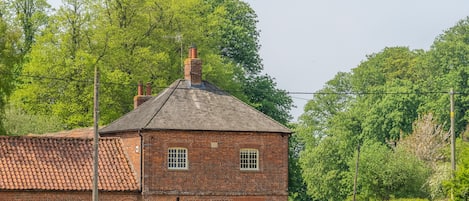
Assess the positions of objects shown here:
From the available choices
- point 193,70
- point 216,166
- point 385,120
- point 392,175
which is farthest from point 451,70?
point 216,166

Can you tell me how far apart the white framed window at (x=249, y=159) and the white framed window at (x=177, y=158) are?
2.56 m

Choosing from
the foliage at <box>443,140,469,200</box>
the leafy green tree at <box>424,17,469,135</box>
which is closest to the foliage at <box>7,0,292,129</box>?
the leafy green tree at <box>424,17,469,135</box>

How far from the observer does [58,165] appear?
49.8m

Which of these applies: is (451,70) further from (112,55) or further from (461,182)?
(461,182)

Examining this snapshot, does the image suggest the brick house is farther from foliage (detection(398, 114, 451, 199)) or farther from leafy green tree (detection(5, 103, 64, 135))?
foliage (detection(398, 114, 451, 199))

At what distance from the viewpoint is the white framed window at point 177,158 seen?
51938 mm

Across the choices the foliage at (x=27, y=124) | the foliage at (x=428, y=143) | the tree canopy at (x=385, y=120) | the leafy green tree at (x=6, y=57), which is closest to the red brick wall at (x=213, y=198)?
the leafy green tree at (x=6, y=57)

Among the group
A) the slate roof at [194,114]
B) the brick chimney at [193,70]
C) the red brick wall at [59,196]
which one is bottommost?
the red brick wall at [59,196]

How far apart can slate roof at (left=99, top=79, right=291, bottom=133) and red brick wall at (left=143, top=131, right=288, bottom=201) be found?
1.18 feet

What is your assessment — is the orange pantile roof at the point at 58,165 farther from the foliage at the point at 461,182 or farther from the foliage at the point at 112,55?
the foliage at the point at 112,55

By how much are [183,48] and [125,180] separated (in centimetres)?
2407

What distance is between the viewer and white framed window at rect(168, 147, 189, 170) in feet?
170

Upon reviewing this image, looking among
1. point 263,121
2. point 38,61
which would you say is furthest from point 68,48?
point 263,121

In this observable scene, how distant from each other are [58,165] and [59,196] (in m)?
1.62
